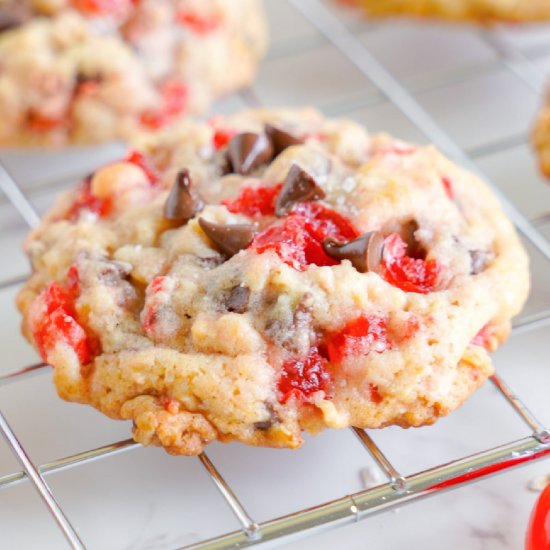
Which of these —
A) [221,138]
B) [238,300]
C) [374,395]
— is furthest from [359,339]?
[221,138]

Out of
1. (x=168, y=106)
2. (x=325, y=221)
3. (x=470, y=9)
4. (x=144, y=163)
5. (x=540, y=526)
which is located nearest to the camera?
(x=540, y=526)

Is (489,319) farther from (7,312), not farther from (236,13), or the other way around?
(236,13)

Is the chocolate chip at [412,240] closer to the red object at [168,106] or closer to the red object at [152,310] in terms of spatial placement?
the red object at [152,310]

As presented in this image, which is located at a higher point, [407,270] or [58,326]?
[58,326]

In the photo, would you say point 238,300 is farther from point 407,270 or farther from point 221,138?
point 221,138

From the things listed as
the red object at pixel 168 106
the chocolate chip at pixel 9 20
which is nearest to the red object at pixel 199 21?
the red object at pixel 168 106

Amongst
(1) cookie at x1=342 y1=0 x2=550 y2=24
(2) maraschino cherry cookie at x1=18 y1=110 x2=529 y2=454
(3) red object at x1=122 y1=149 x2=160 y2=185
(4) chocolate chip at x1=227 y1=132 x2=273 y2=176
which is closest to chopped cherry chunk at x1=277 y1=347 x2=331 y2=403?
(2) maraschino cherry cookie at x1=18 y1=110 x2=529 y2=454
